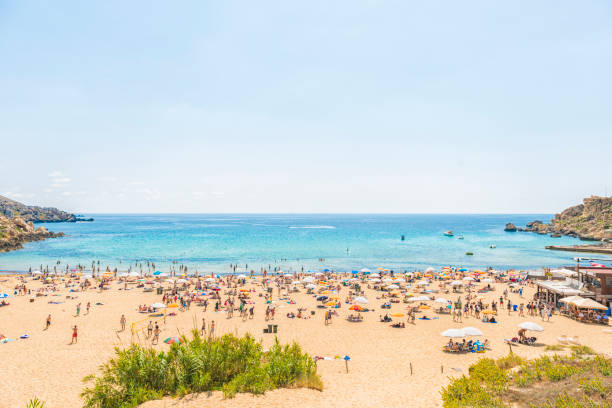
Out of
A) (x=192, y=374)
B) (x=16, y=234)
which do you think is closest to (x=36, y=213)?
(x=16, y=234)

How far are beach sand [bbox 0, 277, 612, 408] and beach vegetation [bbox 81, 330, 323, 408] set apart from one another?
1.35 ft

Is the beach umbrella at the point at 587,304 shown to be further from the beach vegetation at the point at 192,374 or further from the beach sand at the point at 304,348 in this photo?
the beach vegetation at the point at 192,374

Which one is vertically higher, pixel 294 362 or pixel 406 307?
pixel 294 362

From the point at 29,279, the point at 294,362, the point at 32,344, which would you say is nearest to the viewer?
the point at 294,362

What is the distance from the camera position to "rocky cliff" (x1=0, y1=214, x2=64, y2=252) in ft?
234

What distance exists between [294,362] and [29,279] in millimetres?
43977

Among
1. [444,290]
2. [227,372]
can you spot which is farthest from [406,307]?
[227,372]

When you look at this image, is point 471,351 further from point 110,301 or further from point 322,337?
point 110,301

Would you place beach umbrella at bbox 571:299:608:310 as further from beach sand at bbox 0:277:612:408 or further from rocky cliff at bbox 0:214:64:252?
rocky cliff at bbox 0:214:64:252

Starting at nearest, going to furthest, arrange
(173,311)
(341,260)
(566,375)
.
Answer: (566,375) < (173,311) < (341,260)

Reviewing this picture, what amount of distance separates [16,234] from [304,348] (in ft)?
300

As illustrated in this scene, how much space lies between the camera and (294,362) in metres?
12.1

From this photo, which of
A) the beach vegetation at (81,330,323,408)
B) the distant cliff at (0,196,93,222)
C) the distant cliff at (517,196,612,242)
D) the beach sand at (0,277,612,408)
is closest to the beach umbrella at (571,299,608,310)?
the beach sand at (0,277,612,408)

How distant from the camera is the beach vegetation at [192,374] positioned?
32.3 ft
